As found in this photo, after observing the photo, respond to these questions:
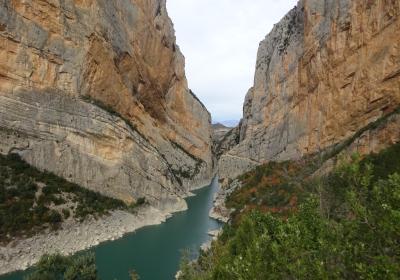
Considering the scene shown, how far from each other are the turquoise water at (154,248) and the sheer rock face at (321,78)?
1628 centimetres

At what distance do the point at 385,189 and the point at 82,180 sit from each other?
42.6 metres

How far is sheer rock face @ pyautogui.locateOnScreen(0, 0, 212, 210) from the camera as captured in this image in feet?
149

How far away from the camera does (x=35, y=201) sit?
39.2m

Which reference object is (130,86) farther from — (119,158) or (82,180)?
(82,180)

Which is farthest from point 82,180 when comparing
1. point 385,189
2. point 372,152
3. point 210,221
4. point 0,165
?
point 385,189

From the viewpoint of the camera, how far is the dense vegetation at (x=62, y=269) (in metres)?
23.2

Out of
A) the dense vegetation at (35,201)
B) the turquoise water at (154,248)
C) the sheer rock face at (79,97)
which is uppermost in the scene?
the sheer rock face at (79,97)

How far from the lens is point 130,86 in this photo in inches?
2418

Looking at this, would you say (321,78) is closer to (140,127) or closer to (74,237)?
(140,127)

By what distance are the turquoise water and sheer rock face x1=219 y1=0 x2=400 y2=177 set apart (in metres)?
16.3

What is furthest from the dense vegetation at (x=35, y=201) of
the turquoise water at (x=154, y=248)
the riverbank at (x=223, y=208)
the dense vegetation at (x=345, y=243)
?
the dense vegetation at (x=345, y=243)

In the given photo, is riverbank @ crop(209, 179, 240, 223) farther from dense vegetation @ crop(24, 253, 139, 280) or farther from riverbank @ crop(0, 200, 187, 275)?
dense vegetation @ crop(24, 253, 139, 280)

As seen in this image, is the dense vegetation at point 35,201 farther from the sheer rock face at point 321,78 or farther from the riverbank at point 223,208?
the sheer rock face at point 321,78

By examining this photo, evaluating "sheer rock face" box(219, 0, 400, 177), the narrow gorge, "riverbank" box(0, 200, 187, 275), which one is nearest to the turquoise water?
the narrow gorge
